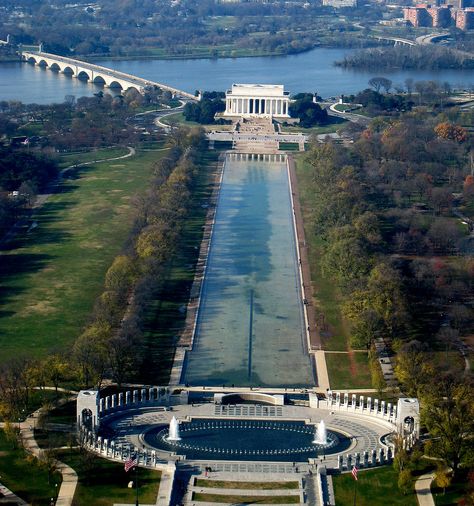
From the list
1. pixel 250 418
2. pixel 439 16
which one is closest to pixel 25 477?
pixel 250 418

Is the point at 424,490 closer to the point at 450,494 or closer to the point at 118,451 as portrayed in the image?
the point at 450,494

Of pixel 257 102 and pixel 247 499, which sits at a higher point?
pixel 257 102

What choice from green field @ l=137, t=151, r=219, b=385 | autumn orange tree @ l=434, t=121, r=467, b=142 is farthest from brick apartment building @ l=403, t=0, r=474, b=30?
green field @ l=137, t=151, r=219, b=385

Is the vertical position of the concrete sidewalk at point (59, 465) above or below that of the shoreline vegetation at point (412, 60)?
below

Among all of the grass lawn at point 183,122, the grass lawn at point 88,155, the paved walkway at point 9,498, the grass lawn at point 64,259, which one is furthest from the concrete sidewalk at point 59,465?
the grass lawn at point 183,122

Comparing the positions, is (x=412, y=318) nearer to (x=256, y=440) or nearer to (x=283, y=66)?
(x=256, y=440)

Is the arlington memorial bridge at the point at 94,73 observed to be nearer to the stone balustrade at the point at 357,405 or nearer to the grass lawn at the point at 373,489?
the stone balustrade at the point at 357,405
